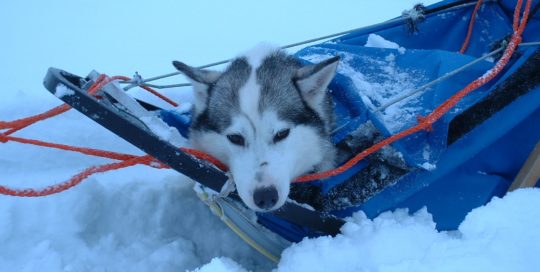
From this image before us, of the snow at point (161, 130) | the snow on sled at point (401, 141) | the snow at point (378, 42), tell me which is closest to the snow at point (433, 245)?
the snow on sled at point (401, 141)

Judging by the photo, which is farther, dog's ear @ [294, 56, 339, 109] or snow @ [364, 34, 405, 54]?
snow @ [364, 34, 405, 54]

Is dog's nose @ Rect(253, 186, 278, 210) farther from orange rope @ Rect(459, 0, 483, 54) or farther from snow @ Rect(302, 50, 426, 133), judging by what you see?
orange rope @ Rect(459, 0, 483, 54)

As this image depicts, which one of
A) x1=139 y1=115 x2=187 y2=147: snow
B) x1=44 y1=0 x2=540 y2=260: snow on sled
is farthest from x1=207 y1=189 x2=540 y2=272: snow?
x1=139 y1=115 x2=187 y2=147: snow

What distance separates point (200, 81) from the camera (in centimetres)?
162

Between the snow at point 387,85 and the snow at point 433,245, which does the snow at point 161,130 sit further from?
the snow at point 387,85

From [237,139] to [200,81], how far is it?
29 centimetres

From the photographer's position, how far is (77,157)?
2.21 metres

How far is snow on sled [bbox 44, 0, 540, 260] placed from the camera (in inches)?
54.6

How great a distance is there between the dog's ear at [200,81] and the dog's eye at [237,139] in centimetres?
24

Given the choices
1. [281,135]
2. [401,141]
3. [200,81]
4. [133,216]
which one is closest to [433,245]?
[401,141]

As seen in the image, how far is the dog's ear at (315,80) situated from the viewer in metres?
1.48

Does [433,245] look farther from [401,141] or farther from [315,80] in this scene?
[315,80]

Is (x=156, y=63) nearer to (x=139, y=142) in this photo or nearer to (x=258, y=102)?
(x=258, y=102)

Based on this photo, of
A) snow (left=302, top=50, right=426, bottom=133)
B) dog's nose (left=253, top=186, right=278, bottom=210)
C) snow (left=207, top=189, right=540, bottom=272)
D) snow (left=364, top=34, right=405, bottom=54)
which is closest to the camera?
snow (left=207, top=189, right=540, bottom=272)
